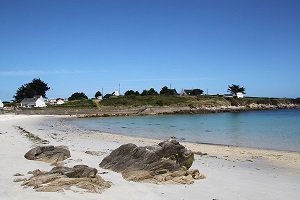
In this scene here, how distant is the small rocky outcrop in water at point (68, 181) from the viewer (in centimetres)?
952

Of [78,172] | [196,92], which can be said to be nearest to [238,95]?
[196,92]

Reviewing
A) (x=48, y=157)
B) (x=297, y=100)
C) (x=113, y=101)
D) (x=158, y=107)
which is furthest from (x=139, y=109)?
(x=297, y=100)

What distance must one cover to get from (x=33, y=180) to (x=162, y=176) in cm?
376

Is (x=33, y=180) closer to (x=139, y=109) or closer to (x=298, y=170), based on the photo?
(x=298, y=170)

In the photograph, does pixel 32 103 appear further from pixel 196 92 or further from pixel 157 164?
pixel 157 164

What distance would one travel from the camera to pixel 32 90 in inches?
5281

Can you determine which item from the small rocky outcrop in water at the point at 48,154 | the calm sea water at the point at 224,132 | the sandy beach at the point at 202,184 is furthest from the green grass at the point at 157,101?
the sandy beach at the point at 202,184

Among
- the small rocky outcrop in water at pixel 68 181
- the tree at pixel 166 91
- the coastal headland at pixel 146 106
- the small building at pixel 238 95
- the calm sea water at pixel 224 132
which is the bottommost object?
the calm sea water at pixel 224 132

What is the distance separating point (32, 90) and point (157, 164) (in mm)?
130049

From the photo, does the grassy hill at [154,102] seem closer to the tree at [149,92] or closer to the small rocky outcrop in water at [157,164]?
the tree at [149,92]

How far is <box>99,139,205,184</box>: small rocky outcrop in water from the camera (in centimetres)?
1122

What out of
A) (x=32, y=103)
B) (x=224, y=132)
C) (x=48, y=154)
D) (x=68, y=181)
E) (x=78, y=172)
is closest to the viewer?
(x=68, y=181)

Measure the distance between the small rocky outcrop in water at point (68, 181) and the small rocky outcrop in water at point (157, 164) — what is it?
53.7 inches

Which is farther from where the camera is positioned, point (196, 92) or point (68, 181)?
point (196, 92)
